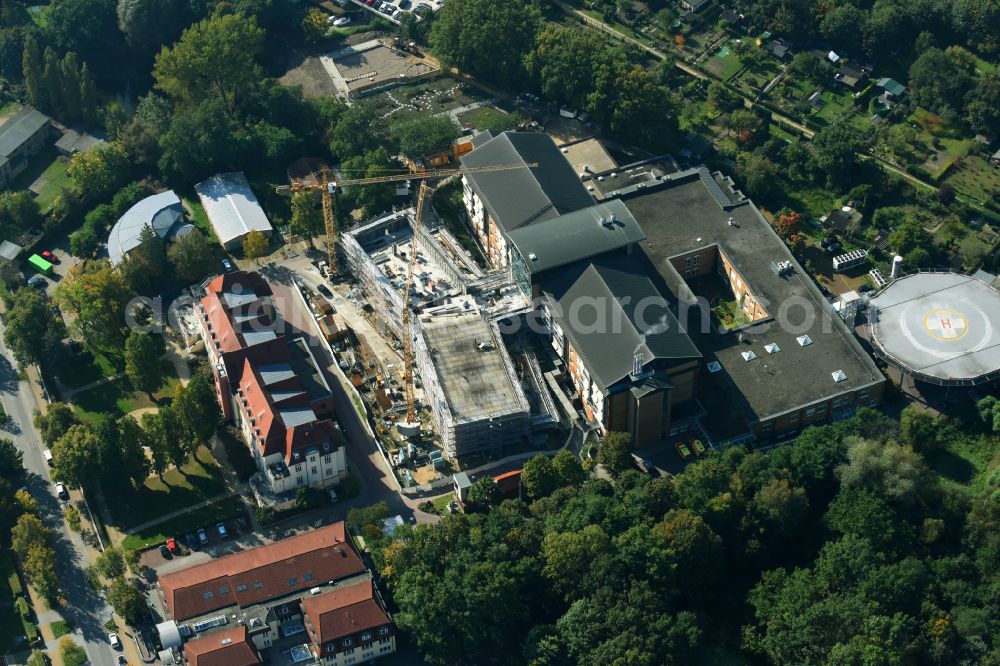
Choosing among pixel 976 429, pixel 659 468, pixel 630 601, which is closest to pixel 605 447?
pixel 659 468

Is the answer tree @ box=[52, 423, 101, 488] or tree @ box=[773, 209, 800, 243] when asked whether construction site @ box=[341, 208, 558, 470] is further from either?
tree @ box=[773, 209, 800, 243]

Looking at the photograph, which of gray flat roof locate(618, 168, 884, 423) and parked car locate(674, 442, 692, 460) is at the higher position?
gray flat roof locate(618, 168, 884, 423)

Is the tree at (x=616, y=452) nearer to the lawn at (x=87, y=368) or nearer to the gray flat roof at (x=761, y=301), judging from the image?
the gray flat roof at (x=761, y=301)

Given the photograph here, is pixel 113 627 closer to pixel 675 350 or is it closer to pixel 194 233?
pixel 194 233

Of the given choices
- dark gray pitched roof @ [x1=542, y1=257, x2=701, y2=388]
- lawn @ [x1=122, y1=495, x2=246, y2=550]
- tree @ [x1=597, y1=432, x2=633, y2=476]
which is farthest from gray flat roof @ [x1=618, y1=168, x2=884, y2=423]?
lawn @ [x1=122, y1=495, x2=246, y2=550]

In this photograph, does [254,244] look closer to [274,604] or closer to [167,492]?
[167,492]

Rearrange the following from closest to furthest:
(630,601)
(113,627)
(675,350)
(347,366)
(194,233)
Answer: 1. (630,601)
2. (113,627)
3. (675,350)
4. (347,366)
5. (194,233)

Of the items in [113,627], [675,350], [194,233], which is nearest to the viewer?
[113,627]

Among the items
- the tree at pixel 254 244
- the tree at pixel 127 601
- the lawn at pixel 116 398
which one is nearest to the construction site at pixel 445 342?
the tree at pixel 254 244
